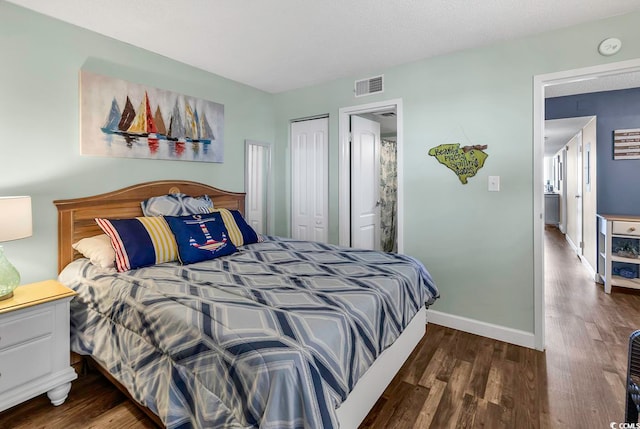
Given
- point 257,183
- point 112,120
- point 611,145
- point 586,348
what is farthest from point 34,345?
point 611,145

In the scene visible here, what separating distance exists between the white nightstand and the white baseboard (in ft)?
9.29

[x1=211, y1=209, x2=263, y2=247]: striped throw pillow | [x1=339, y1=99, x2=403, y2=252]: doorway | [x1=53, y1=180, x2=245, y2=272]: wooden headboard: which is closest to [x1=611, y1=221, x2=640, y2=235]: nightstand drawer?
[x1=339, y1=99, x2=403, y2=252]: doorway

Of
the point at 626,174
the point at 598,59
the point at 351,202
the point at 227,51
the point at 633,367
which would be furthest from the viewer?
the point at 626,174

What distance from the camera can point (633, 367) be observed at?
108 centimetres

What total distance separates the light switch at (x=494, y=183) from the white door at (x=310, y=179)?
1.70 m

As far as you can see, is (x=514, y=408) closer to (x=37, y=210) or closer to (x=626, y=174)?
(x=37, y=210)

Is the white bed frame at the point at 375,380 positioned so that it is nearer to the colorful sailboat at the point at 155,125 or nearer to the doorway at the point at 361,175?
the doorway at the point at 361,175

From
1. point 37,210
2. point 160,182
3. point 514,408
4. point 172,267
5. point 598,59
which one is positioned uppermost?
point 598,59

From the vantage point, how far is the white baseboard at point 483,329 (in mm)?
2602

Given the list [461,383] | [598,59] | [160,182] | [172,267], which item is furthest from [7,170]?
[598,59]

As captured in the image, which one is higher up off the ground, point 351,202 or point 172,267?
point 351,202

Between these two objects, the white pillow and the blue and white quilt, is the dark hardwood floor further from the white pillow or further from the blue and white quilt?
the white pillow

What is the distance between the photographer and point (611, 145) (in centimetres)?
404

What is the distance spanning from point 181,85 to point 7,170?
4.98ft
